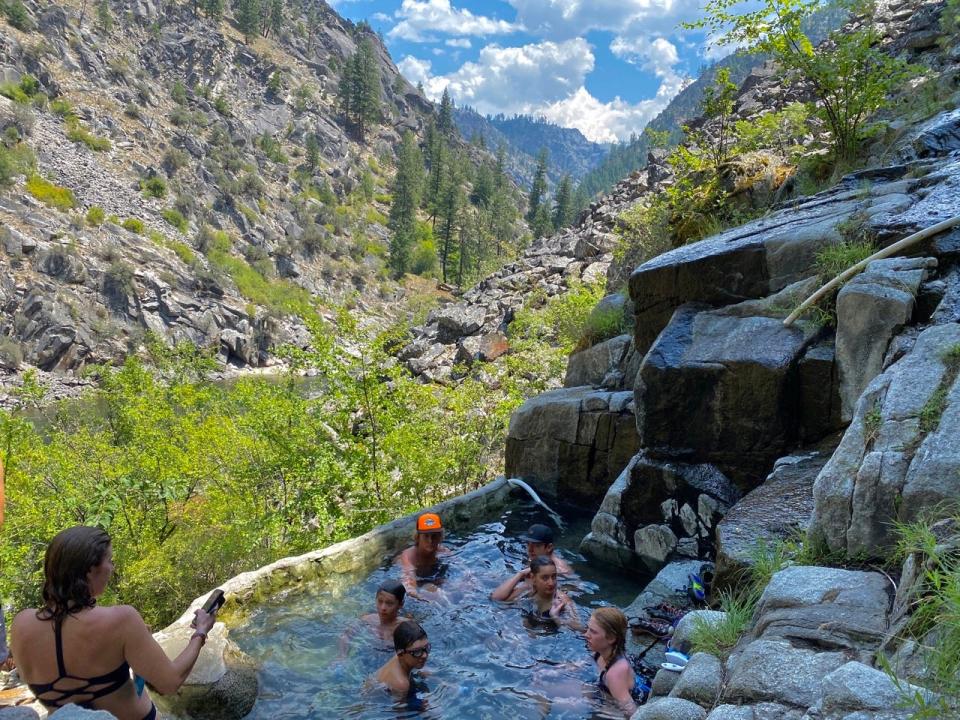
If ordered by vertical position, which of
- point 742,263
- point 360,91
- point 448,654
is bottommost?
point 448,654

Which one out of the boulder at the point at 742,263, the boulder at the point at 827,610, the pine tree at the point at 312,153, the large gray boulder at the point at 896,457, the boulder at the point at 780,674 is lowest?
the boulder at the point at 780,674

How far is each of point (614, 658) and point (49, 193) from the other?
169 ft

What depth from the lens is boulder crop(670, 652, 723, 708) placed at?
2.96 meters

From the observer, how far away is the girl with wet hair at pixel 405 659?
5.09 m

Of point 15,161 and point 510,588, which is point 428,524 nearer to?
point 510,588

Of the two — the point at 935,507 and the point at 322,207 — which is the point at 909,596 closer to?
the point at 935,507

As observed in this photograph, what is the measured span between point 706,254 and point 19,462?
33.3 ft

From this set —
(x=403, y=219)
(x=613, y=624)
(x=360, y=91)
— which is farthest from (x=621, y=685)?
(x=360, y=91)

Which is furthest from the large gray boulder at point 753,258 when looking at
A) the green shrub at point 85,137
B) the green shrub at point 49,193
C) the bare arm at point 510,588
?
the green shrub at point 85,137

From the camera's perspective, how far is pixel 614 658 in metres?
4.95

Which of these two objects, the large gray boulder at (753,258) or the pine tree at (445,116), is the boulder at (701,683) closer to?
the large gray boulder at (753,258)

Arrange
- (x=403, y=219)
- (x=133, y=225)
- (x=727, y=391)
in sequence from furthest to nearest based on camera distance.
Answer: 1. (x=403, y=219)
2. (x=133, y=225)
3. (x=727, y=391)

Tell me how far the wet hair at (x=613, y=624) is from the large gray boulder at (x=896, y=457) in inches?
64.3

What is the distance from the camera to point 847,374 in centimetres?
559
